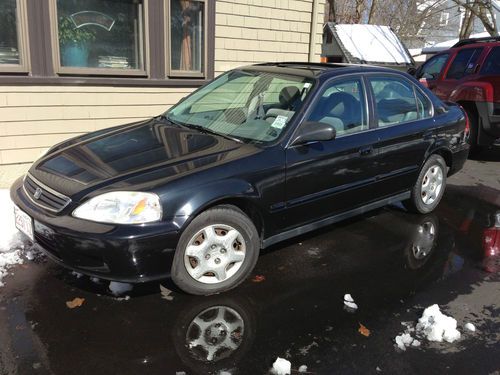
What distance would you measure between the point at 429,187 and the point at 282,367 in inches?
130

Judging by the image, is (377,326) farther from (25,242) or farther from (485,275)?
(25,242)

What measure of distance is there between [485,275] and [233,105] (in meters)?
2.56

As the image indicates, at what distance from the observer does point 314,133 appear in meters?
3.64

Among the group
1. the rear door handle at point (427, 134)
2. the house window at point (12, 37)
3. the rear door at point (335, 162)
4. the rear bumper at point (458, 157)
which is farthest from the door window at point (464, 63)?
the house window at point (12, 37)

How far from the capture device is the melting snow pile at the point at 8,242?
3810 mm

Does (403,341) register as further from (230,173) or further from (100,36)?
(100,36)

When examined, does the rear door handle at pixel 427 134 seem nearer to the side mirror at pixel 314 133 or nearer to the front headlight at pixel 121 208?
the side mirror at pixel 314 133

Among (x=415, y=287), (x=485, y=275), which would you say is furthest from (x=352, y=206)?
(x=485, y=275)

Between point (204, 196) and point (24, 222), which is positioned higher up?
point (204, 196)

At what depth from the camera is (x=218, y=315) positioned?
319 centimetres

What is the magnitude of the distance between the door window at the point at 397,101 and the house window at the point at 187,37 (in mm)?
3315

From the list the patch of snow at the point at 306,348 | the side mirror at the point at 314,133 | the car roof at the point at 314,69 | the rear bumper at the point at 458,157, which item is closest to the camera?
the patch of snow at the point at 306,348

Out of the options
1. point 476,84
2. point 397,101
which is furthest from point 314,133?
point 476,84

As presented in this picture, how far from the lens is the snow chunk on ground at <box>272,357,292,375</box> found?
8.68 ft
